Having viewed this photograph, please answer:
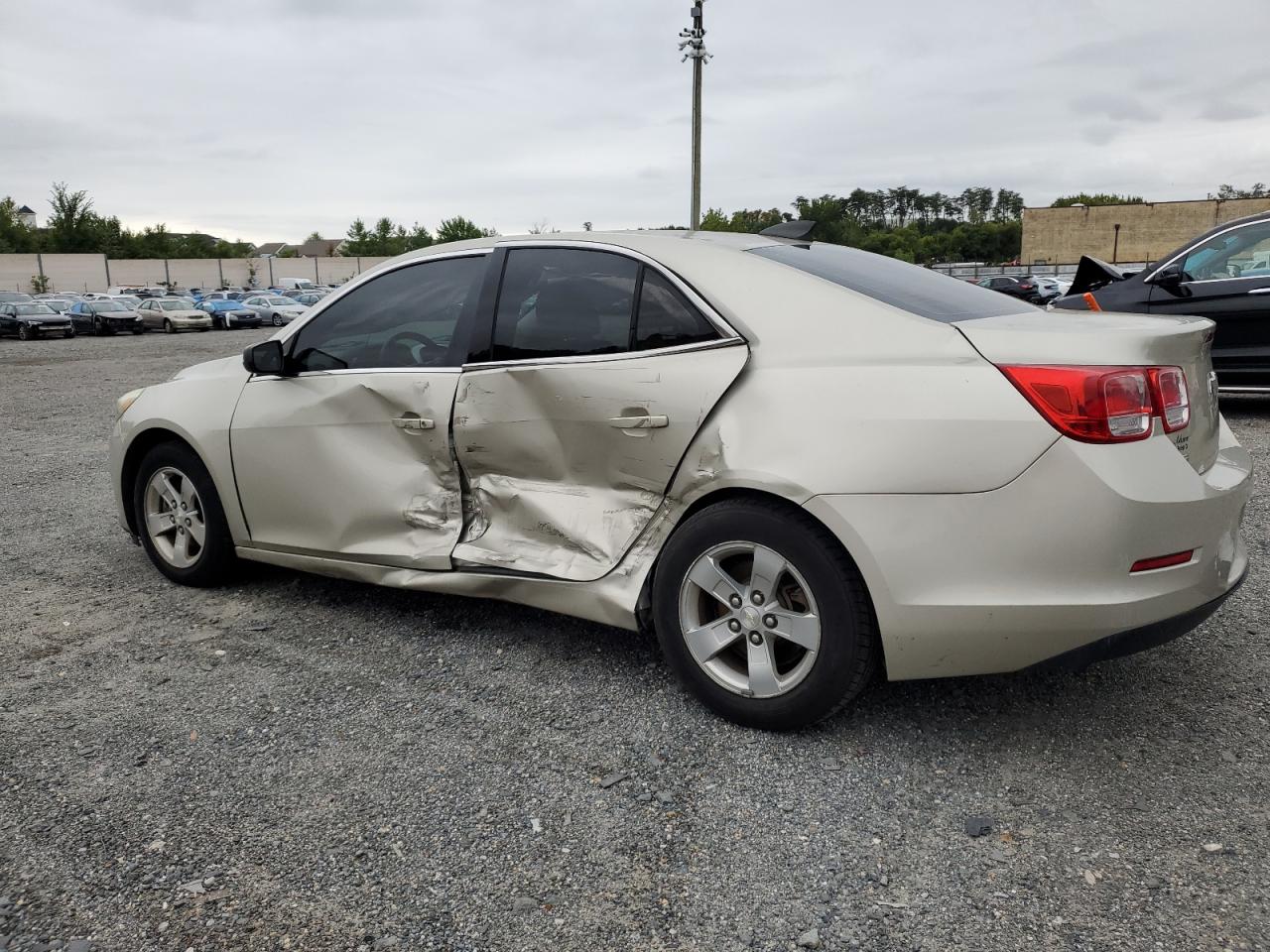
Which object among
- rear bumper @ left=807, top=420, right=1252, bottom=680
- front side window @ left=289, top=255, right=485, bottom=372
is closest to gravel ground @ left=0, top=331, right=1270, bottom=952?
rear bumper @ left=807, top=420, right=1252, bottom=680

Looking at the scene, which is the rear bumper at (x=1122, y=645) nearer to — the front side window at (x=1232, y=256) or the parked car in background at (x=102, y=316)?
the front side window at (x=1232, y=256)

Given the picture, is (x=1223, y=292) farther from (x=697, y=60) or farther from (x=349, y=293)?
(x=697, y=60)

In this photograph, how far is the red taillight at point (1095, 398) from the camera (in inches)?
102

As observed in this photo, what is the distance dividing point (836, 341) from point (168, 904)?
2.26 meters

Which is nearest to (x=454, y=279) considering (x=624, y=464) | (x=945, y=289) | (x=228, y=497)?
(x=624, y=464)

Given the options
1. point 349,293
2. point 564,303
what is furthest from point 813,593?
point 349,293

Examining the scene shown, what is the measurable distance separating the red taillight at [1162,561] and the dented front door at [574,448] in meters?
1.22

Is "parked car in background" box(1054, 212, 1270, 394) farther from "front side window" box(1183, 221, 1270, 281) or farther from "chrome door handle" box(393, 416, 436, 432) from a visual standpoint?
"chrome door handle" box(393, 416, 436, 432)

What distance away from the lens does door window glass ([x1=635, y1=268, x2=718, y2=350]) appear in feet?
10.5

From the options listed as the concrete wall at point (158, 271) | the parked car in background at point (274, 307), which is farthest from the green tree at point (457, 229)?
the parked car in background at point (274, 307)

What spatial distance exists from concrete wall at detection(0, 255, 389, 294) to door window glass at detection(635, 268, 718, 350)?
5885 centimetres

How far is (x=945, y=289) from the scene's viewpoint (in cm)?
348

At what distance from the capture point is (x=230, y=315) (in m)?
40.5

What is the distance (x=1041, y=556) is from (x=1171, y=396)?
60 cm
